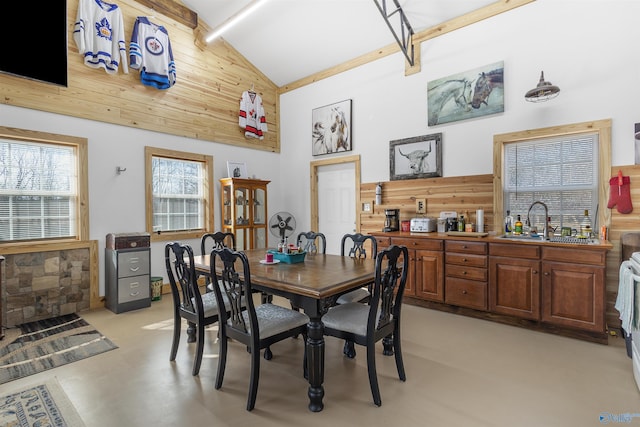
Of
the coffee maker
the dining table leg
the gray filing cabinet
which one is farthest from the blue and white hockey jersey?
the dining table leg

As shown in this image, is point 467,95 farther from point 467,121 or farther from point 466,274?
point 466,274

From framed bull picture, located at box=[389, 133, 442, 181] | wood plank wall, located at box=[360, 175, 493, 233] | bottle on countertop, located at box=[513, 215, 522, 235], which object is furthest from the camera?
framed bull picture, located at box=[389, 133, 442, 181]

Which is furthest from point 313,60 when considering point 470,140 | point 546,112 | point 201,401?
point 201,401

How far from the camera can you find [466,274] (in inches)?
147

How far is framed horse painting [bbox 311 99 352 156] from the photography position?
5.45 m

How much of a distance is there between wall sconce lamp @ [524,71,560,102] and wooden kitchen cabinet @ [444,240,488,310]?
5.30 feet

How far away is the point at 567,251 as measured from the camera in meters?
3.12

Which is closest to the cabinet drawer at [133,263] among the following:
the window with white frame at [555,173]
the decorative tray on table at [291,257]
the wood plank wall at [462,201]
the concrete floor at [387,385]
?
the concrete floor at [387,385]

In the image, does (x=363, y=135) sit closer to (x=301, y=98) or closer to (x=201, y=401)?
(x=301, y=98)

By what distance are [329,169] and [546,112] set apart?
319cm

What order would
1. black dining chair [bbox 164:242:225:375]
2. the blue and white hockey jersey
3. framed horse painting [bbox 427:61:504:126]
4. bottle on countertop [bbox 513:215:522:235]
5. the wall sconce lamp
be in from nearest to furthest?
black dining chair [bbox 164:242:225:375] < the wall sconce lamp < bottle on countertop [bbox 513:215:522:235] < framed horse painting [bbox 427:61:504:126] < the blue and white hockey jersey

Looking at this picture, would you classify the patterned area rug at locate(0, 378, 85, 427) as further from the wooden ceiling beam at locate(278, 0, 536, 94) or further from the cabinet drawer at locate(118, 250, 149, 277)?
the wooden ceiling beam at locate(278, 0, 536, 94)

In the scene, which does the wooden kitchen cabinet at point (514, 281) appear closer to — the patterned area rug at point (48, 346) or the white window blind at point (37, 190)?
the patterned area rug at point (48, 346)

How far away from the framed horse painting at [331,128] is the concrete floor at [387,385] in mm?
3332
